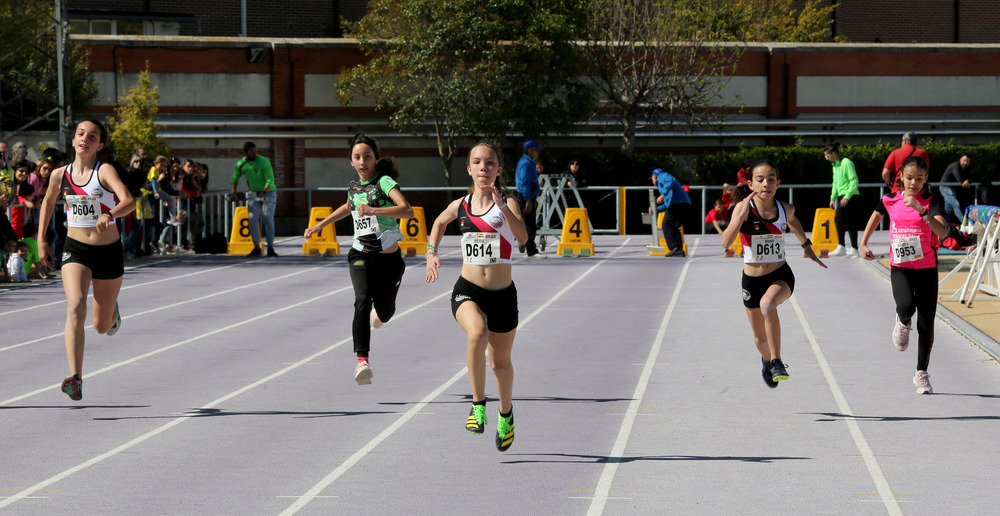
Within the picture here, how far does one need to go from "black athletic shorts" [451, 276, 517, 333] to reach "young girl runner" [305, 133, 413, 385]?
77.0 inches

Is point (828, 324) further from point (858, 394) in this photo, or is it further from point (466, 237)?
point (466, 237)

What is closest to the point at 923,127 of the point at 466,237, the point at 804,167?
the point at 804,167

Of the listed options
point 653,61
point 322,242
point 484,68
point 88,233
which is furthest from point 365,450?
point 653,61

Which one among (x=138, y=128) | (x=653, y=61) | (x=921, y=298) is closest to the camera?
(x=921, y=298)

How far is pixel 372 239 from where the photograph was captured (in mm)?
9539

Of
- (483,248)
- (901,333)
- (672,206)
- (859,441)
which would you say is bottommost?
(859,441)

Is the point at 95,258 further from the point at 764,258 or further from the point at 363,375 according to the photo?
the point at 764,258

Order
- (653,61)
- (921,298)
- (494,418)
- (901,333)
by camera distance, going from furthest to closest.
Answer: (653,61) < (901,333) < (921,298) < (494,418)

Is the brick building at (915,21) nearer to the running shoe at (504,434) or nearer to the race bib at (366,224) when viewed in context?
the race bib at (366,224)

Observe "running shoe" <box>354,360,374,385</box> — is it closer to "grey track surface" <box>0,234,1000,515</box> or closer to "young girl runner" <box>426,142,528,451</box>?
"grey track surface" <box>0,234,1000,515</box>

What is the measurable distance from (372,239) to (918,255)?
3925 millimetres

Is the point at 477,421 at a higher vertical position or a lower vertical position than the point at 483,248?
lower

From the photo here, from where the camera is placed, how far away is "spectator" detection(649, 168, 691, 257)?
2270 cm

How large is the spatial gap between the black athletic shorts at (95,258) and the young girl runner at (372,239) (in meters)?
1.42
